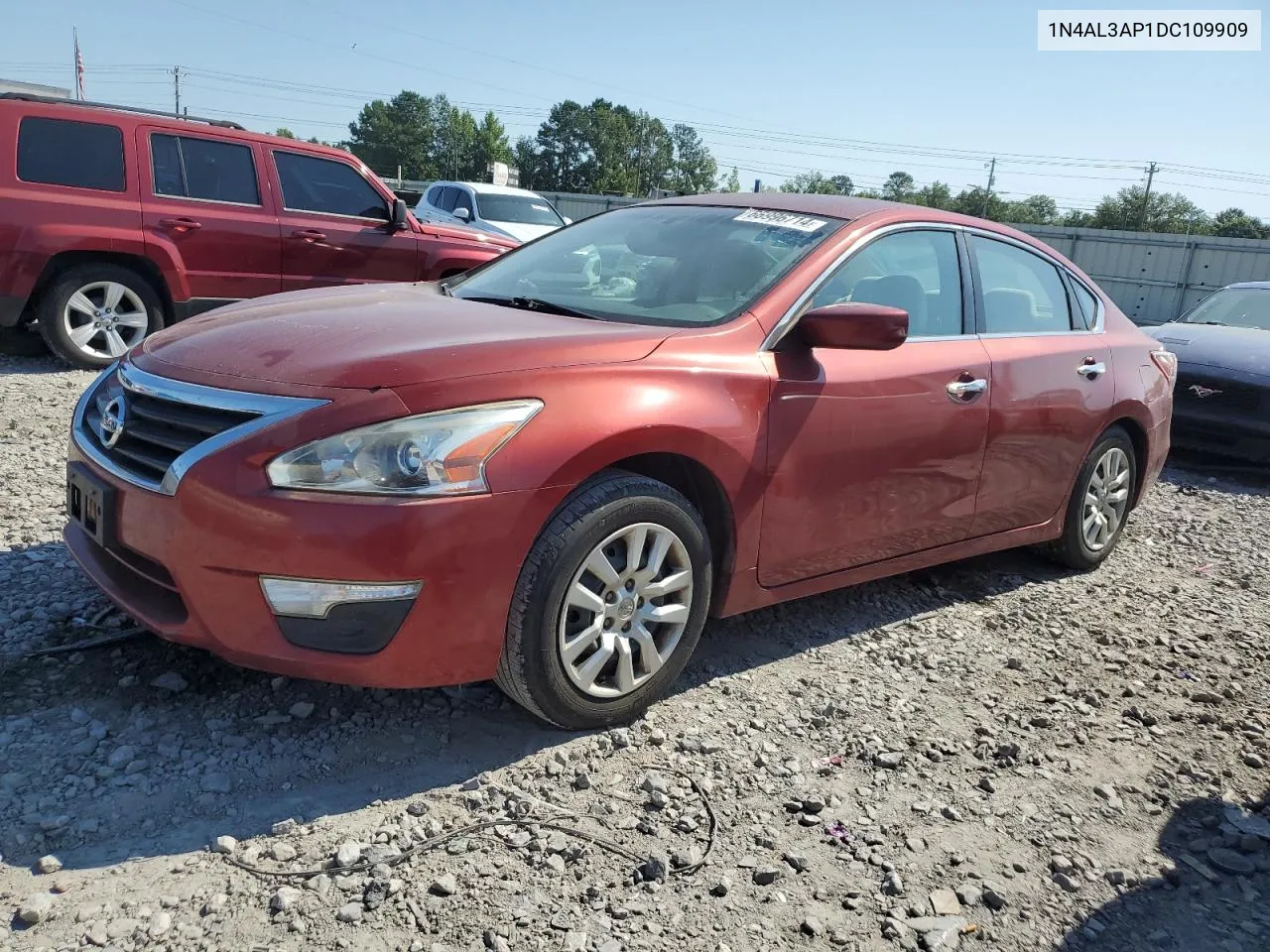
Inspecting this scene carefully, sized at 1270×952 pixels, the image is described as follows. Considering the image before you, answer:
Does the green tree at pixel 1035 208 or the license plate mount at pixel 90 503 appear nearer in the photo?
the license plate mount at pixel 90 503

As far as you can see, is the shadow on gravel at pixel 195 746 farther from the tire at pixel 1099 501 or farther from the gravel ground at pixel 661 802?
the tire at pixel 1099 501

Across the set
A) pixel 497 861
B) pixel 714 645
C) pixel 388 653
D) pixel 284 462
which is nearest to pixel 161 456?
pixel 284 462

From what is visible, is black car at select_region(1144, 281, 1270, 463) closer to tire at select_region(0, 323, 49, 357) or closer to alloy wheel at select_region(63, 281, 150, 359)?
alloy wheel at select_region(63, 281, 150, 359)

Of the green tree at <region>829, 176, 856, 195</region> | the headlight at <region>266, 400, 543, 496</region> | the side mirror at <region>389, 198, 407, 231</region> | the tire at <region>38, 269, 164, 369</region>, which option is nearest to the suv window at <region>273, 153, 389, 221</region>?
the side mirror at <region>389, 198, 407, 231</region>

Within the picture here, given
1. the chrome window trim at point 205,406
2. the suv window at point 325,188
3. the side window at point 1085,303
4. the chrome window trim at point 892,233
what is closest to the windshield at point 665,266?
the chrome window trim at point 892,233

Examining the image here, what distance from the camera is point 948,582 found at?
479 centimetres

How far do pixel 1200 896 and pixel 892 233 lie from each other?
2420 millimetres

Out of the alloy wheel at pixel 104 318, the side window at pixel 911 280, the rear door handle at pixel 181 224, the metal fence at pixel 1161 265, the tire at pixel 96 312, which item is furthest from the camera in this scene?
the metal fence at pixel 1161 265

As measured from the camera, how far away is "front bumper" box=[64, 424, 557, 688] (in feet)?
8.27

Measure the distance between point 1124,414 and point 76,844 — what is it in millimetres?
4526

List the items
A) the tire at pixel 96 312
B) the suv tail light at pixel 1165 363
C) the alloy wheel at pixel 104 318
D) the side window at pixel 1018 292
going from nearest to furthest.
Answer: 1. the side window at pixel 1018 292
2. the suv tail light at pixel 1165 363
3. the tire at pixel 96 312
4. the alloy wheel at pixel 104 318

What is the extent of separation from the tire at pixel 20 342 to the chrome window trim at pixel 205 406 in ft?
18.5

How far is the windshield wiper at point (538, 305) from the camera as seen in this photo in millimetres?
3414

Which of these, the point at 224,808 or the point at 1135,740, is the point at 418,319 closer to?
the point at 224,808
